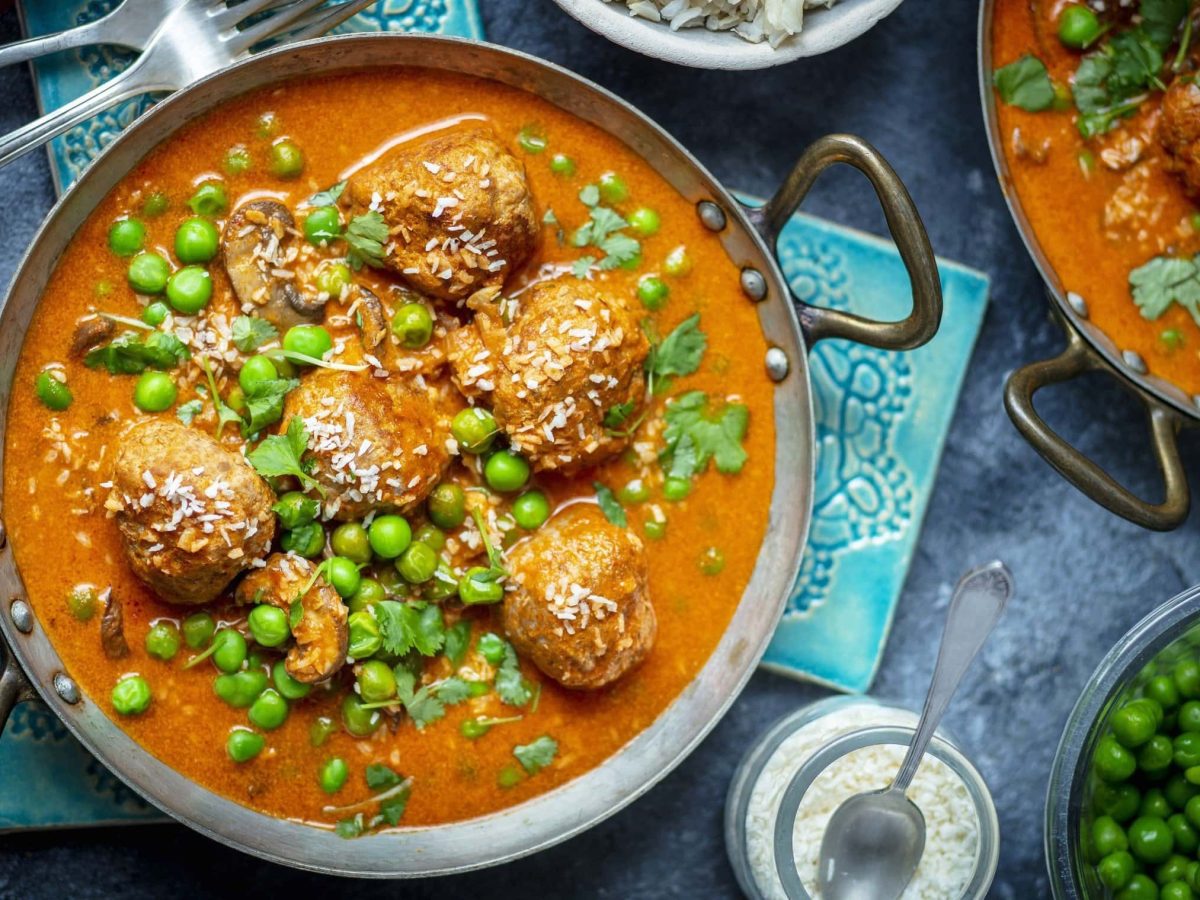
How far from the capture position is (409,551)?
4.19 m

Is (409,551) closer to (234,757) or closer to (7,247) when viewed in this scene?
(234,757)

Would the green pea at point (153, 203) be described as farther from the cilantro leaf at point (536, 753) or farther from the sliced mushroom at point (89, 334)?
the cilantro leaf at point (536, 753)

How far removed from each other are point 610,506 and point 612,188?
1.07 m

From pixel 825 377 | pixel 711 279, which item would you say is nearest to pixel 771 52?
pixel 711 279

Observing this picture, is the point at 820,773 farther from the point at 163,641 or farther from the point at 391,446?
the point at 163,641

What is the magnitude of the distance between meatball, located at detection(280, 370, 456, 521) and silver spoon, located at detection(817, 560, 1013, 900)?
185cm

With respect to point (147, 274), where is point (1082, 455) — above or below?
below

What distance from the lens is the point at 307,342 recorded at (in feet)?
13.5

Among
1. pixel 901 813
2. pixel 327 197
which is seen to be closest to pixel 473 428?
pixel 327 197

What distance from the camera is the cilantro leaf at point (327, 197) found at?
418cm

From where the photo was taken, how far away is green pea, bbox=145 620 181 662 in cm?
415

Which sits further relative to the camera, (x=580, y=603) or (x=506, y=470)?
(x=506, y=470)

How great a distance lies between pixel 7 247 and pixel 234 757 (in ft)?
6.36

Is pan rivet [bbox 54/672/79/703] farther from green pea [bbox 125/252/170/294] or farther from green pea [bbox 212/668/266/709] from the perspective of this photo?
green pea [bbox 125/252/170/294]
